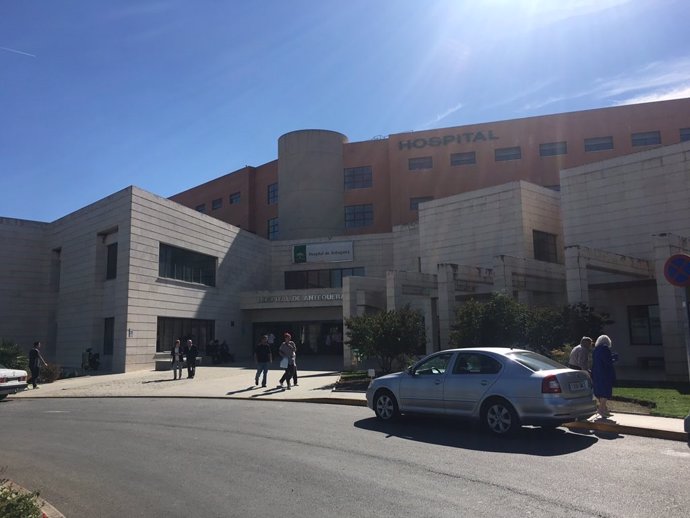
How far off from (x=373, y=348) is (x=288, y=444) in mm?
10783

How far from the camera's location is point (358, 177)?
48.0 metres

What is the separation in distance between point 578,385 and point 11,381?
634 inches

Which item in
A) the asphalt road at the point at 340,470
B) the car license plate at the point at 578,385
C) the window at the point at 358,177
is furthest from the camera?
the window at the point at 358,177

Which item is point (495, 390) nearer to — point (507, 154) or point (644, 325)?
point (644, 325)

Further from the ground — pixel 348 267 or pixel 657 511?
pixel 348 267

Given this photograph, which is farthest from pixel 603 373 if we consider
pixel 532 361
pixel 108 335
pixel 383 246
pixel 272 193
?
pixel 272 193

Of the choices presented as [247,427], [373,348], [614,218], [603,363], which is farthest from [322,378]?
[614,218]

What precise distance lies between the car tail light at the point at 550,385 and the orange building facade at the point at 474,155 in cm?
3606

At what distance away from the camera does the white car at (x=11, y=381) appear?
55.3 ft

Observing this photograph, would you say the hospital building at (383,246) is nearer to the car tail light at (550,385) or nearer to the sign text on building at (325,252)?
the sign text on building at (325,252)

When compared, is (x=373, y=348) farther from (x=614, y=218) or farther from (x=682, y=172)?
(x=682, y=172)

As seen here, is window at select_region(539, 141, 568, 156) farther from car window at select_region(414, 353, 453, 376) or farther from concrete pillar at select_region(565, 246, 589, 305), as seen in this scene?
car window at select_region(414, 353, 453, 376)

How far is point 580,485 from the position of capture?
6156mm

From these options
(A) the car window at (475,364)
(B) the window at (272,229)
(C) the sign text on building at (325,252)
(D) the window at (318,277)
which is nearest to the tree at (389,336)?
(A) the car window at (475,364)
